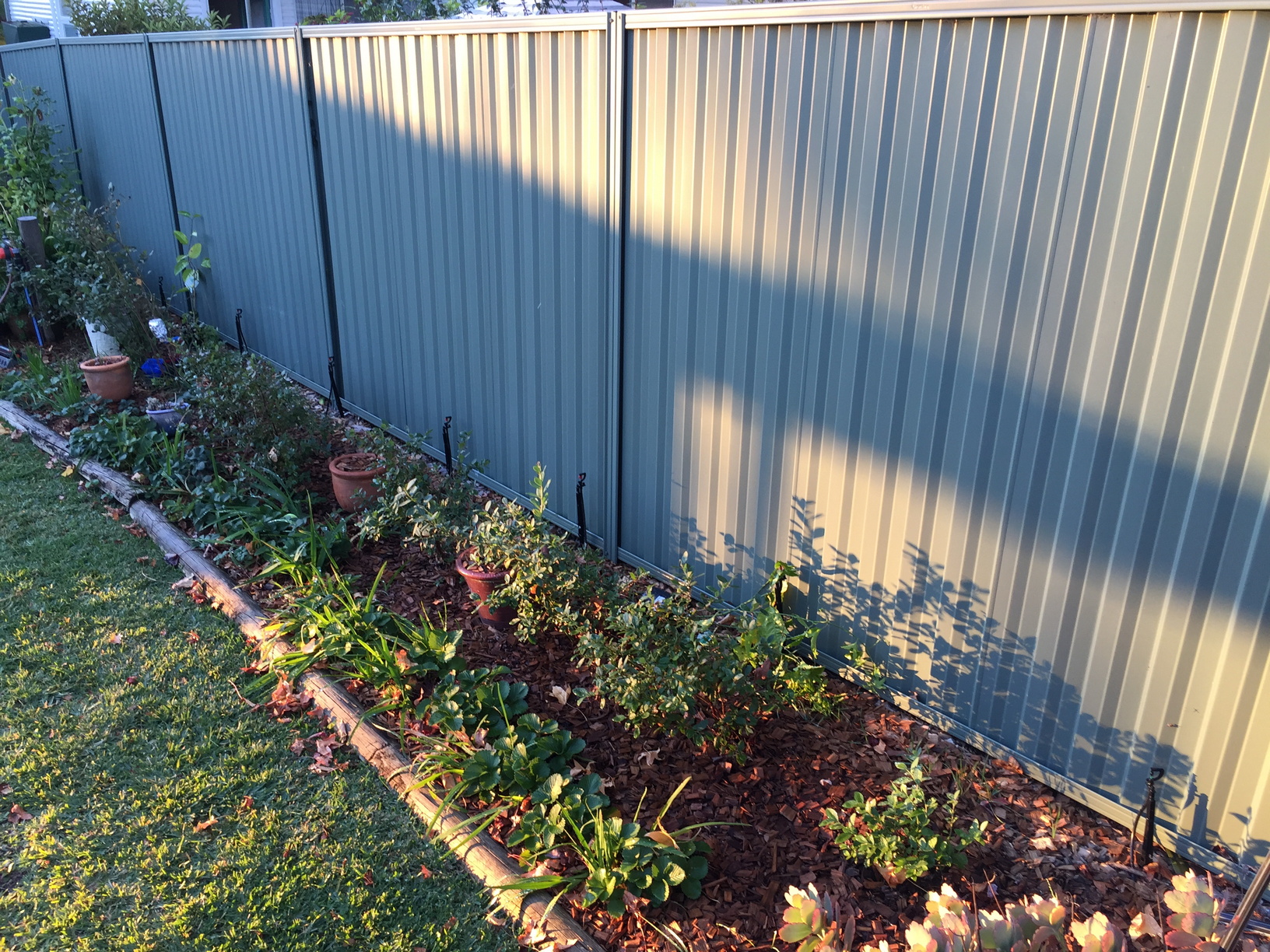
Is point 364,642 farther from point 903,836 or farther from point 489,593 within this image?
point 903,836

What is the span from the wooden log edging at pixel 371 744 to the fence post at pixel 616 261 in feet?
5.23

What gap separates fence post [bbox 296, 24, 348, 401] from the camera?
595cm

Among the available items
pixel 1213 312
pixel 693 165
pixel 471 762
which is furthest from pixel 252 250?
pixel 1213 312

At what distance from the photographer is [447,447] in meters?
5.57

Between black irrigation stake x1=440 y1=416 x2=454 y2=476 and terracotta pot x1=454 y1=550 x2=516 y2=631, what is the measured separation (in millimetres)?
1352

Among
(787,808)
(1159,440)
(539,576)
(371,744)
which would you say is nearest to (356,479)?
(539,576)

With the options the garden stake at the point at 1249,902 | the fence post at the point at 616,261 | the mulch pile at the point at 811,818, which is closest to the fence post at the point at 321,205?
the fence post at the point at 616,261

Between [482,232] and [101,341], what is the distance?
4.47m

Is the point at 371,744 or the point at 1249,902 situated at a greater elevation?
the point at 1249,902

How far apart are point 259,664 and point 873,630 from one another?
2690 millimetres

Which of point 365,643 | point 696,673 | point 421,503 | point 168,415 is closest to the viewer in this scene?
point 696,673

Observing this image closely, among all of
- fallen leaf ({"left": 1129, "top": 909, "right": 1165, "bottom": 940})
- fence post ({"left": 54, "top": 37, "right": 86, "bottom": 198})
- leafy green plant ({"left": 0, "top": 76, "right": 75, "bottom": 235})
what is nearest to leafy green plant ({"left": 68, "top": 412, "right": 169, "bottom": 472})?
leafy green plant ({"left": 0, "top": 76, "right": 75, "bottom": 235})

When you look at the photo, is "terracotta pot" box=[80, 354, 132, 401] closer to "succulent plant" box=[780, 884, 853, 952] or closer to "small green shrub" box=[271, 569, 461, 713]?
"small green shrub" box=[271, 569, 461, 713]

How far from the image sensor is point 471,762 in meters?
3.19
